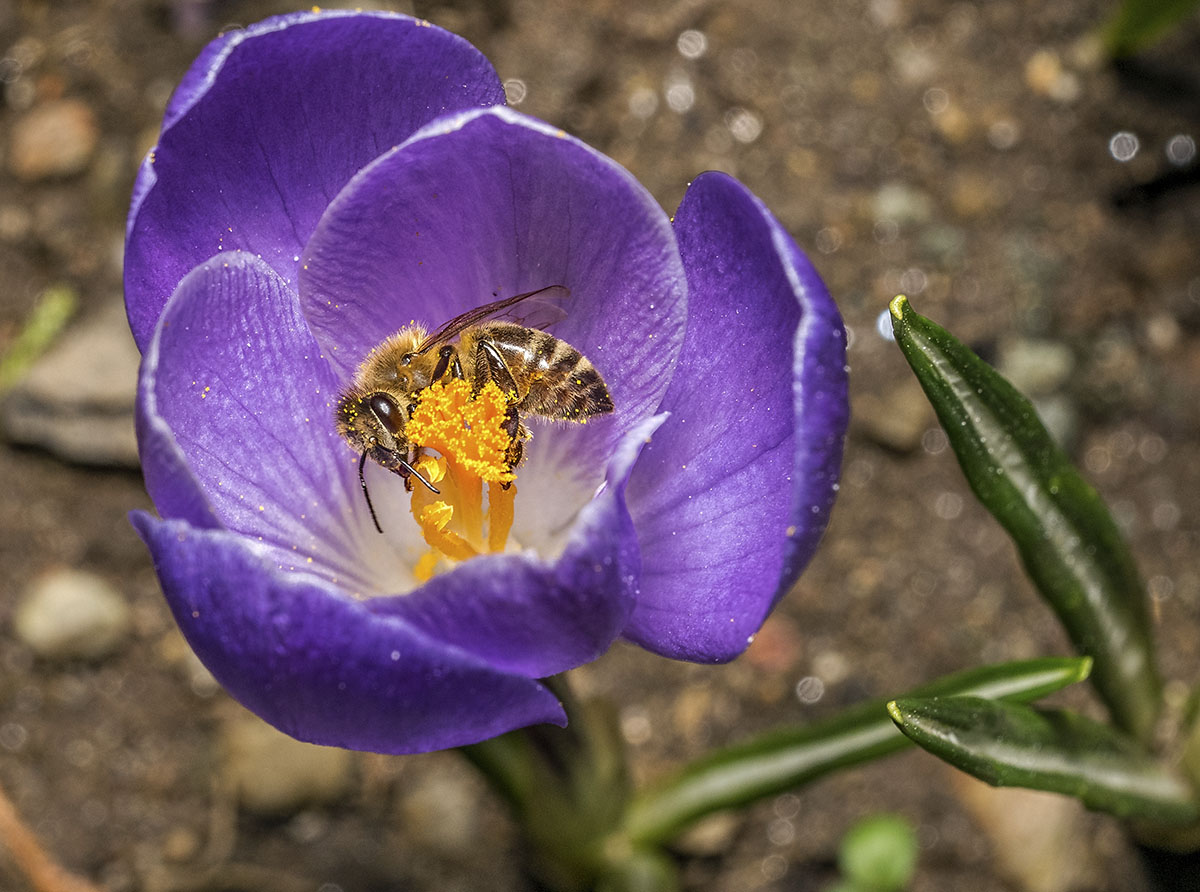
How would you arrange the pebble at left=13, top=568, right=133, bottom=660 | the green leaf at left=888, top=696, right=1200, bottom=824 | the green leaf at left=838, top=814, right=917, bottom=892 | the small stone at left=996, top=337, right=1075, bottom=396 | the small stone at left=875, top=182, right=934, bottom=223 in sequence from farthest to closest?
the small stone at left=875, top=182, right=934, bottom=223
the small stone at left=996, top=337, right=1075, bottom=396
the pebble at left=13, top=568, right=133, bottom=660
the green leaf at left=838, top=814, right=917, bottom=892
the green leaf at left=888, top=696, right=1200, bottom=824

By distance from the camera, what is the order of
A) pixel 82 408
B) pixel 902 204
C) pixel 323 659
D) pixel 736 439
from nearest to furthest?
pixel 323 659 → pixel 736 439 → pixel 82 408 → pixel 902 204

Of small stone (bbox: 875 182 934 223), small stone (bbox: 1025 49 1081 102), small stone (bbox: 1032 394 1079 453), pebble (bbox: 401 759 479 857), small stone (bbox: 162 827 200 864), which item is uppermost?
small stone (bbox: 1025 49 1081 102)

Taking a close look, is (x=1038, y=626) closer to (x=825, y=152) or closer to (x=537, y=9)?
(x=825, y=152)

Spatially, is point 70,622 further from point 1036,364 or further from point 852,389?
point 1036,364

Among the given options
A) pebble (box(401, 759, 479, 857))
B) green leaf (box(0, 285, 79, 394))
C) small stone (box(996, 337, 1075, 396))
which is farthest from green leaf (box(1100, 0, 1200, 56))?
green leaf (box(0, 285, 79, 394))

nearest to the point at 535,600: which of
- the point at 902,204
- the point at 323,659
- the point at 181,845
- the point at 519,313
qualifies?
the point at 323,659

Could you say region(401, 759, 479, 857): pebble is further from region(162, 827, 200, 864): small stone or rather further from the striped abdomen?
the striped abdomen
